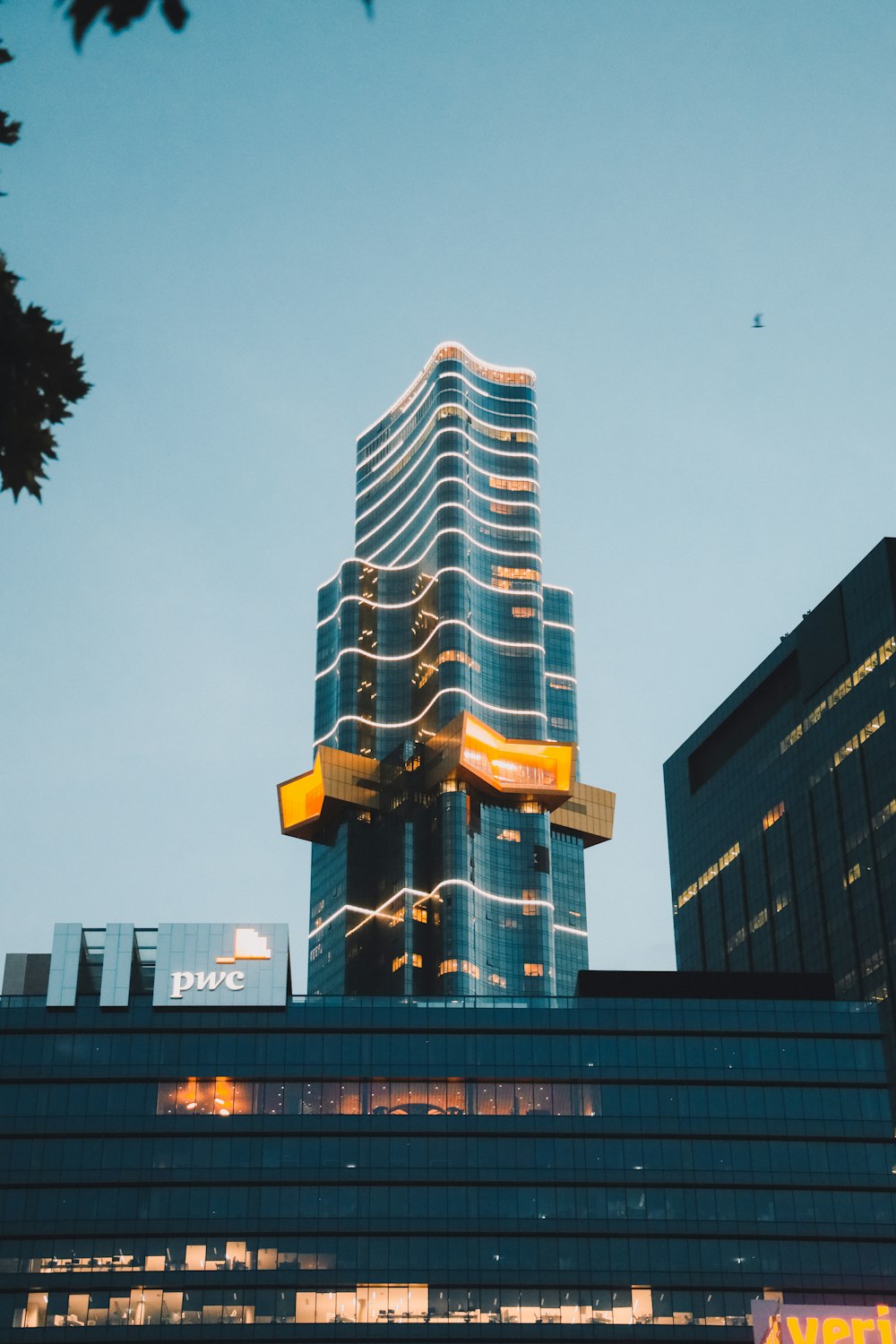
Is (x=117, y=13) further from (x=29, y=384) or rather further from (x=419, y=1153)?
(x=419, y=1153)

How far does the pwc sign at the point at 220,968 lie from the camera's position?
130500mm

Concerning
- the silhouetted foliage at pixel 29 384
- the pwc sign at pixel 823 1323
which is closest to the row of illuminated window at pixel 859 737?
the pwc sign at pixel 823 1323

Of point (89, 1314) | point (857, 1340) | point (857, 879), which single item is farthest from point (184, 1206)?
point (857, 879)

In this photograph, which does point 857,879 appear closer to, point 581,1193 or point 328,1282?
point 581,1193

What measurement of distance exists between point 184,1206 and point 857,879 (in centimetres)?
9542

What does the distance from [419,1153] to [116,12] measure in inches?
4761

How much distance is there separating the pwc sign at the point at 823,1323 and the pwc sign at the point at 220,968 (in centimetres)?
4572

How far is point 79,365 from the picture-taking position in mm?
20062

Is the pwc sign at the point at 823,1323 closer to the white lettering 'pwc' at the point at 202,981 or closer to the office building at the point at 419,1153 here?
the office building at the point at 419,1153

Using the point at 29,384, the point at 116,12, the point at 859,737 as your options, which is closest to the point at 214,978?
the point at 859,737

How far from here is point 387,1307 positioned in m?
121

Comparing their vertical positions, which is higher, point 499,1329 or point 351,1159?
point 351,1159

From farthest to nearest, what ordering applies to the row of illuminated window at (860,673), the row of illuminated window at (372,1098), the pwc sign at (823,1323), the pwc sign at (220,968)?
the row of illuminated window at (860,673), the pwc sign at (220,968), the row of illuminated window at (372,1098), the pwc sign at (823,1323)

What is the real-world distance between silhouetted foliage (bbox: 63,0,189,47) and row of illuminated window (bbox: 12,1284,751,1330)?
12012cm
